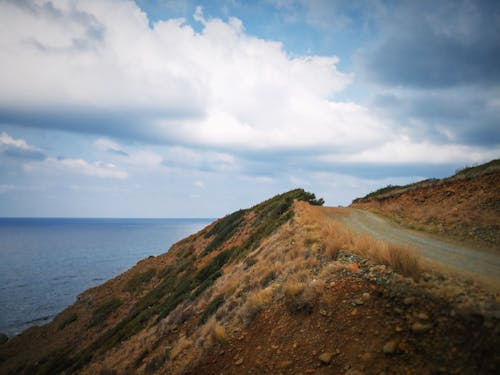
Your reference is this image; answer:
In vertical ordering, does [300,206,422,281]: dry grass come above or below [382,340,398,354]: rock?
above

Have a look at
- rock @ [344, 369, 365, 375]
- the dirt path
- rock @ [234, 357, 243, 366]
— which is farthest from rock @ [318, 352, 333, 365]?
the dirt path

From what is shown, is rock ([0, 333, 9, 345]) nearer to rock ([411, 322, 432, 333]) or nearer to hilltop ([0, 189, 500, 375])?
hilltop ([0, 189, 500, 375])

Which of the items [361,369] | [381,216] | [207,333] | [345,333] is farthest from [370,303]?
[381,216]

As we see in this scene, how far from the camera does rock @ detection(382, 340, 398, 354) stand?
385 cm

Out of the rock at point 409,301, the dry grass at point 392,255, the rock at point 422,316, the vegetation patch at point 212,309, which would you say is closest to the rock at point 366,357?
the rock at point 422,316

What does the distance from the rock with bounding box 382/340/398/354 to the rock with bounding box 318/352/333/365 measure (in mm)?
874

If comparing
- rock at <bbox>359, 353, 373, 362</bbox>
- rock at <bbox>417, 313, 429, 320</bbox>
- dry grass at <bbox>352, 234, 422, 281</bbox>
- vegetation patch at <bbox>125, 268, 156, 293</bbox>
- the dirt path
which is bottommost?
vegetation patch at <bbox>125, 268, 156, 293</bbox>

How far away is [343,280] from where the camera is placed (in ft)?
19.4

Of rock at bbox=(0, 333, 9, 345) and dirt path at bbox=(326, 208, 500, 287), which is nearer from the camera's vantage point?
dirt path at bbox=(326, 208, 500, 287)

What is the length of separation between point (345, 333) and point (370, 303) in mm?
765

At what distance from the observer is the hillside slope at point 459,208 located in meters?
11.0

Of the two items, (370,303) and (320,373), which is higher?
(370,303)

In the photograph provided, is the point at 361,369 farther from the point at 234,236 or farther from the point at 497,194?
the point at 234,236

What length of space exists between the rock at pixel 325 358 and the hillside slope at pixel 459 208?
28.7 ft
